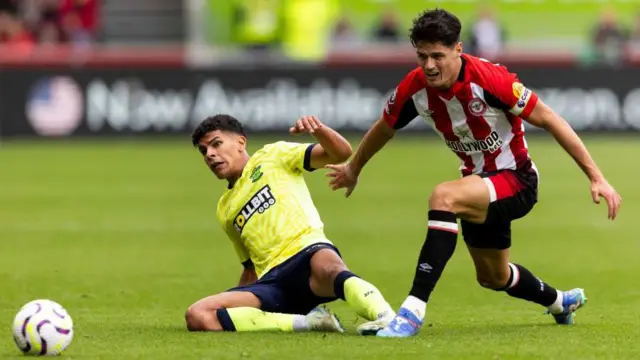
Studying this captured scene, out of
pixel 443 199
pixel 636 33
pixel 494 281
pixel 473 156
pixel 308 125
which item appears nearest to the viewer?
pixel 443 199

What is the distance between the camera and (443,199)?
7.67 m

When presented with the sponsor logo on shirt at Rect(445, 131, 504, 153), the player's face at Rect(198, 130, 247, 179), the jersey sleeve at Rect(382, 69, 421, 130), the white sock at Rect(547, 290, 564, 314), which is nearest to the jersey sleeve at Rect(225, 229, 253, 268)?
the player's face at Rect(198, 130, 247, 179)

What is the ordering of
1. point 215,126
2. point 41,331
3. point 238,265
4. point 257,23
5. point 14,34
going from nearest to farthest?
1. point 41,331
2. point 215,126
3. point 238,265
4. point 14,34
5. point 257,23

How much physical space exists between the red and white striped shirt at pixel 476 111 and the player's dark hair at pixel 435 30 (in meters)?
0.28

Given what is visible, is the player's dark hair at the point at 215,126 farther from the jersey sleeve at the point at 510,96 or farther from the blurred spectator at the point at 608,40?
the blurred spectator at the point at 608,40

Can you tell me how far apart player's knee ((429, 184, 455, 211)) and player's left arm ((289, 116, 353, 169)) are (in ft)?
2.44

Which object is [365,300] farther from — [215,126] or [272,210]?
[215,126]

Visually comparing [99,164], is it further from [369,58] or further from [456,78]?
[456,78]

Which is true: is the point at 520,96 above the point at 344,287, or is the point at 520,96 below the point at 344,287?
above

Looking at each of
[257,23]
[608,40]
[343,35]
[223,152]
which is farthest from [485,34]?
[223,152]

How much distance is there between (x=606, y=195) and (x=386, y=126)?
147 centimetres

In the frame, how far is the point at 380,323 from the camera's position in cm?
760

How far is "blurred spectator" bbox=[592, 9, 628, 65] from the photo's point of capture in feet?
93.1

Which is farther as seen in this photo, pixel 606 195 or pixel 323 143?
pixel 323 143
